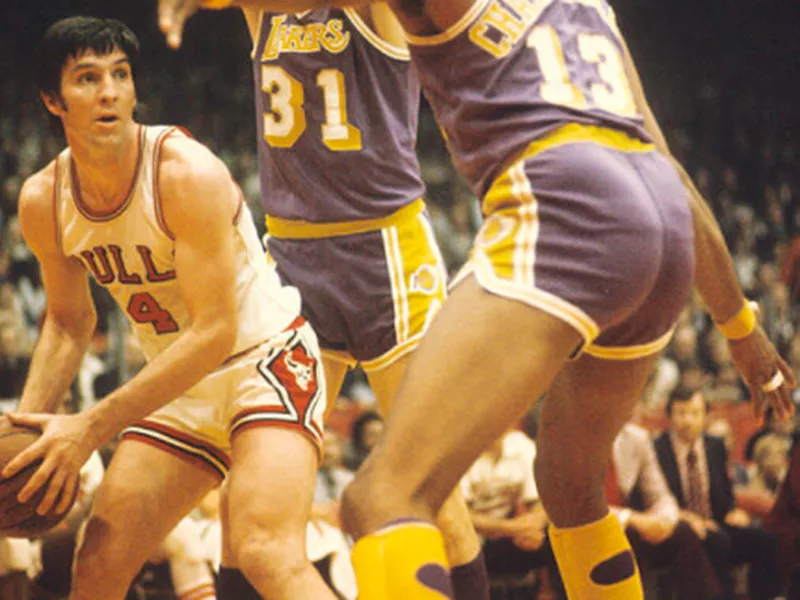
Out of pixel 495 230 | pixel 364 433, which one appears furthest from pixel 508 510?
pixel 495 230

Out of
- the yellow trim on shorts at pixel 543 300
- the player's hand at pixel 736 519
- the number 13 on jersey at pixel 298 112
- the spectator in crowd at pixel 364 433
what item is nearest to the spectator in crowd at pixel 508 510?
the spectator in crowd at pixel 364 433

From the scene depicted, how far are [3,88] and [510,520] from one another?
11444mm

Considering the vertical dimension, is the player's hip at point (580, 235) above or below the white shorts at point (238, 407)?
above

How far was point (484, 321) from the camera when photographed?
2.67m

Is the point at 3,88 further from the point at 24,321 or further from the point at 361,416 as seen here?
the point at 361,416

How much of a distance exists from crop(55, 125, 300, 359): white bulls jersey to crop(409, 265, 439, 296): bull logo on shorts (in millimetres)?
583

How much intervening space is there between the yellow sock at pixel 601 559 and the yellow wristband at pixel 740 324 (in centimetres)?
62

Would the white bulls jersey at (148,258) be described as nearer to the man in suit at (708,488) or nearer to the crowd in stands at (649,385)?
the crowd in stands at (649,385)

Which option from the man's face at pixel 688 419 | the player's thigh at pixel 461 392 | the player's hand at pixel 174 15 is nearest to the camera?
the player's hand at pixel 174 15

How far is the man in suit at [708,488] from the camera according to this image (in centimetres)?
697

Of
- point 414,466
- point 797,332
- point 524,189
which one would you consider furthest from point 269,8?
point 797,332

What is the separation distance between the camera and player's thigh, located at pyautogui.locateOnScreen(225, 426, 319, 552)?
11.9ft

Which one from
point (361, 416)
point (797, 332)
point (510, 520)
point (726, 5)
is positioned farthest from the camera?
point (726, 5)

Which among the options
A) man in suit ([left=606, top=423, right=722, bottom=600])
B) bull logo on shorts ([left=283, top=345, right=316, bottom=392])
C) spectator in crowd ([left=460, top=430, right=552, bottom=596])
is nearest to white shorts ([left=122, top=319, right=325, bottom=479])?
bull logo on shorts ([left=283, top=345, right=316, bottom=392])
